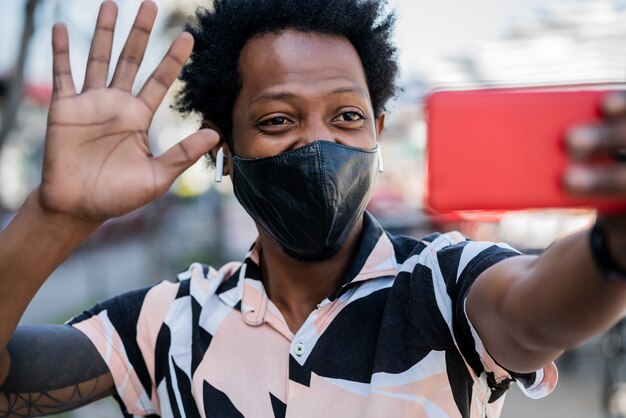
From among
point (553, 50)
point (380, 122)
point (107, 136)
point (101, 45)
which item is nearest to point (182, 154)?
point (107, 136)

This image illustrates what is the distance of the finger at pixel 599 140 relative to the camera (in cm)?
78

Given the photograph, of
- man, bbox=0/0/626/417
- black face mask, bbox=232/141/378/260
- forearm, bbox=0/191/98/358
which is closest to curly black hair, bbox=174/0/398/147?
man, bbox=0/0/626/417

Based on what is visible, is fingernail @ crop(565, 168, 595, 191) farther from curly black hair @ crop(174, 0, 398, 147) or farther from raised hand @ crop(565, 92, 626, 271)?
curly black hair @ crop(174, 0, 398, 147)

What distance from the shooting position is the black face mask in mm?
1592

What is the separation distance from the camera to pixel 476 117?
953 mm

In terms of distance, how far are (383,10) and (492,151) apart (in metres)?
1.27

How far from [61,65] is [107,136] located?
187mm

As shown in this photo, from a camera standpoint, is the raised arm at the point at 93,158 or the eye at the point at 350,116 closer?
the raised arm at the point at 93,158

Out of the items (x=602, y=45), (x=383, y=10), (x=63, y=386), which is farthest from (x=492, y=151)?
(x=602, y=45)

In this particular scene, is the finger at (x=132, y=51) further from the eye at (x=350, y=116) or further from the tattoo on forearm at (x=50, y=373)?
the tattoo on forearm at (x=50, y=373)

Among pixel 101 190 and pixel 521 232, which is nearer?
pixel 101 190

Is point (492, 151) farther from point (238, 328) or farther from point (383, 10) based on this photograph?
point (383, 10)

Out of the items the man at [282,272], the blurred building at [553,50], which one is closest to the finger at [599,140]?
the man at [282,272]

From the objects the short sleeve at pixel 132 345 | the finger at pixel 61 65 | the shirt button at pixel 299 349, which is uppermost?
the finger at pixel 61 65
